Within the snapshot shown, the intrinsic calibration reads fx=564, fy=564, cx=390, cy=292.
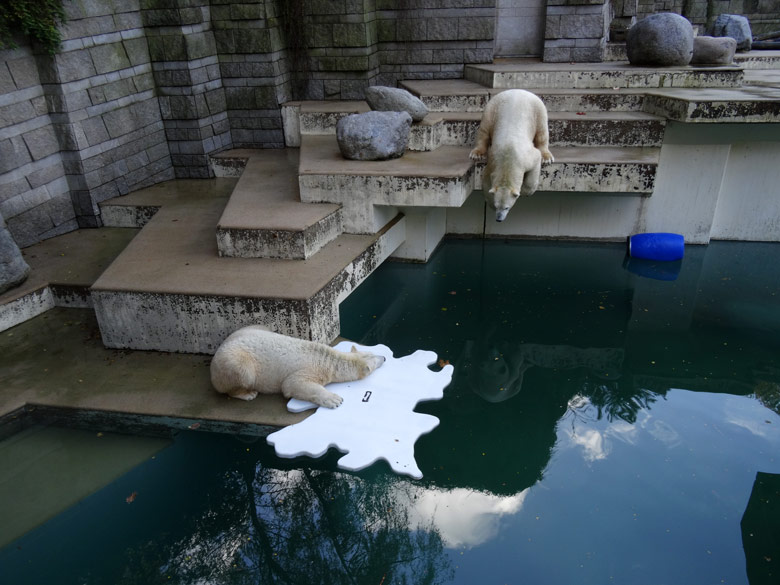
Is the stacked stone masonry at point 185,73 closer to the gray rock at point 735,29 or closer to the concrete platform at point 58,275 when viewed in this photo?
the concrete platform at point 58,275

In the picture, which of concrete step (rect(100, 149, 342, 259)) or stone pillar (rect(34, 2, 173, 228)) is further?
stone pillar (rect(34, 2, 173, 228))

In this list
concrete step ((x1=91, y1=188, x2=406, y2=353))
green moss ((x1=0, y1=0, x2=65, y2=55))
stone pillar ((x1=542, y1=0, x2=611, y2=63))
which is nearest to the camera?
concrete step ((x1=91, y1=188, x2=406, y2=353))

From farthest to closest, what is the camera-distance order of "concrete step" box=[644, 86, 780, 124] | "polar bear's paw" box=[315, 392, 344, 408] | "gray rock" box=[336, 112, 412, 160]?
1. "concrete step" box=[644, 86, 780, 124]
2. "gray rock" box=[336, 112, 412, 160]
3. "polar bear's paw" box=[315, 392, 344, 408]

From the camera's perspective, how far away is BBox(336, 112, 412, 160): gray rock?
5.84m

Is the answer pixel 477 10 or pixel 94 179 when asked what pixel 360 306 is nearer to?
pixel 94 179

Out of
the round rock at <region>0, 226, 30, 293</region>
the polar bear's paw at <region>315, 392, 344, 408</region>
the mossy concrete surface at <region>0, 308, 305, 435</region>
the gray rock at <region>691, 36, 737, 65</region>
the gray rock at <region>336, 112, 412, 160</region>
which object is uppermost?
the gray rock at <region>691, 36, 737, 65</region>

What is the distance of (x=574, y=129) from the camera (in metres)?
6.76

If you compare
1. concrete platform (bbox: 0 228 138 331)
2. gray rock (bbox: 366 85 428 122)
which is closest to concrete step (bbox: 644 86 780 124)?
gray rock (bbox: 366 85 428 122)

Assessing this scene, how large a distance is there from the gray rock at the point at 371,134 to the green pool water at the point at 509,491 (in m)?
1.92

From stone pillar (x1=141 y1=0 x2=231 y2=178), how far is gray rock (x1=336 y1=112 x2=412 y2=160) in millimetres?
2502

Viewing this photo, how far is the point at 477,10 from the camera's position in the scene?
7.93m

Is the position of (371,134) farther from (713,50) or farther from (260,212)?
(713,50)

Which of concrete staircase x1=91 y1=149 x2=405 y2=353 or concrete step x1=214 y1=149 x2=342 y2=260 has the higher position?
concrete step x1=214 y1=149 x2=342 y2=260

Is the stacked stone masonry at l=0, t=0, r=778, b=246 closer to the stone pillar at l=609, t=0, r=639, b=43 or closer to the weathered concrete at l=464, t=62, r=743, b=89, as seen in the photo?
the weathered concrete at l=464, t=62, r=743, b=89
